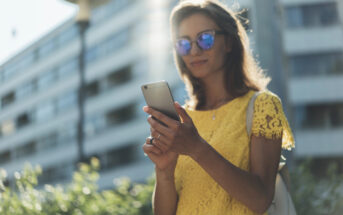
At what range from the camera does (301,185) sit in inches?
207

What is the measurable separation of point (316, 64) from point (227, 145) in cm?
2520

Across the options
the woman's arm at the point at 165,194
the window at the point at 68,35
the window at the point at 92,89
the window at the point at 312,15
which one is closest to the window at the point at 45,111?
the window at the point at 68,35

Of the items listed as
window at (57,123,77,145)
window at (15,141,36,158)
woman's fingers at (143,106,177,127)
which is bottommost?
window at (15,141,36,158)

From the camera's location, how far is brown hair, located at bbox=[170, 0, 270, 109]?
6.64 feet

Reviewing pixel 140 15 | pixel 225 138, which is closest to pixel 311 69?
pixel 140 15

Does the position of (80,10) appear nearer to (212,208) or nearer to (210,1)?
(210,1)

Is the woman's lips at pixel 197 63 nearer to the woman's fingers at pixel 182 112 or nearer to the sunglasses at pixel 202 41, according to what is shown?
the sunglasses at pixel 202 41

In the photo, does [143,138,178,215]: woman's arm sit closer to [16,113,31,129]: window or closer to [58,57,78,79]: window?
[58,57,78,79]: window

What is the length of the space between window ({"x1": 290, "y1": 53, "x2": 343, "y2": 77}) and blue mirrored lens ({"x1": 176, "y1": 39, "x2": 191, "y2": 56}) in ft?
80.4

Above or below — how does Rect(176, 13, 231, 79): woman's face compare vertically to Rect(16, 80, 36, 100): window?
above

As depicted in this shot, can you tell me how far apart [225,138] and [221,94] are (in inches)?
11.6

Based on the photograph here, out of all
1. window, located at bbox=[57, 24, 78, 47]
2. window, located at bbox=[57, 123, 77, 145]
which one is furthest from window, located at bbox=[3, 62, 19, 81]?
window, located at bbox=[57, 123, 77, 145]

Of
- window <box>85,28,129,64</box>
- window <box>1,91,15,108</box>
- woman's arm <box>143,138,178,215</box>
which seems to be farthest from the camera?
window <box>1,91,15,108</box>

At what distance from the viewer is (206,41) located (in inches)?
77.5
